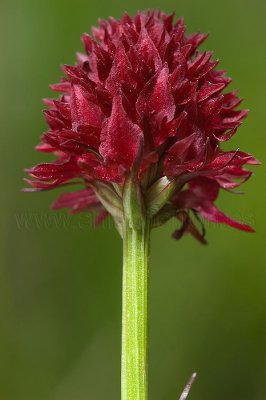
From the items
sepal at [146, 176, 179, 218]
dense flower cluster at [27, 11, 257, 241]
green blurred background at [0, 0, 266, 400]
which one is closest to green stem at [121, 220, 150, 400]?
sepal at [146, 176, 179, 218]

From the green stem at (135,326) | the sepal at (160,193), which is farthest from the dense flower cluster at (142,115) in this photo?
the green stem at (135,326)

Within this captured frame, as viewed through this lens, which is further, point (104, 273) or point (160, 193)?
point (104, 273)

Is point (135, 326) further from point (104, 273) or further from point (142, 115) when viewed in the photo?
point (104, 273)

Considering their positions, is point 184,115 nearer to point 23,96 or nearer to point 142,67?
point 142,67

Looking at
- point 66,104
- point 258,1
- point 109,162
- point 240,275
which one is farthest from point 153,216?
point 258,1

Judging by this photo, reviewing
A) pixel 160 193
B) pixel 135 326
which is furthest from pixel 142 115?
pixel 135 326

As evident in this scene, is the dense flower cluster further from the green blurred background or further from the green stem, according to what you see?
the green blurred background
